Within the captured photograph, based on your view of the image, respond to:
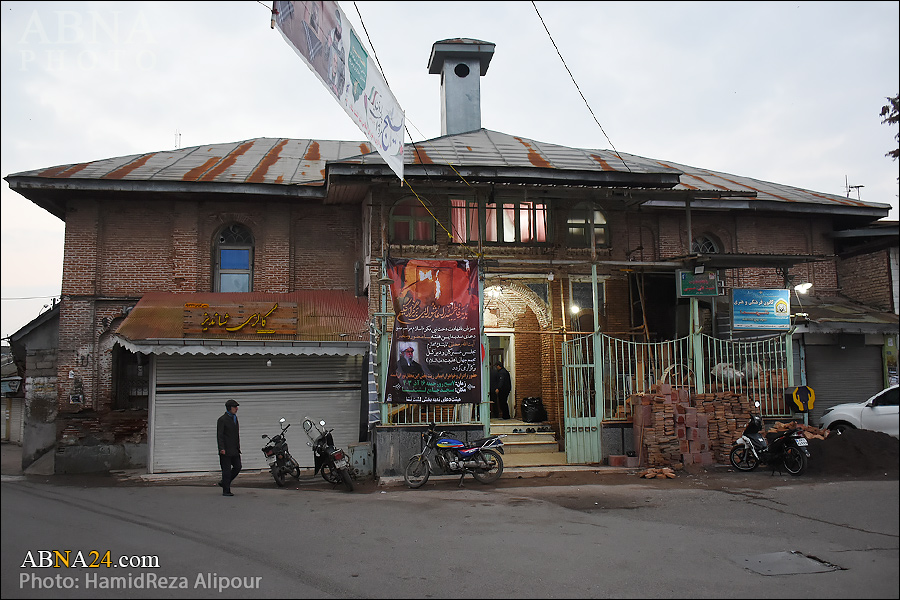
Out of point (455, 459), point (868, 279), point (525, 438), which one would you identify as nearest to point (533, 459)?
point (525, 438)

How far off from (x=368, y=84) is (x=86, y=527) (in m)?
5.01

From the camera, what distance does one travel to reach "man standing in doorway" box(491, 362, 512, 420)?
56.4 ft

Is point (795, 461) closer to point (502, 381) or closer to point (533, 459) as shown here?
point (533, 459)

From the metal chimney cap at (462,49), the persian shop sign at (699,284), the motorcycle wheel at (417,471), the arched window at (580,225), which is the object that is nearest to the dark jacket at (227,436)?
the motorcycle wheel at (417,471)

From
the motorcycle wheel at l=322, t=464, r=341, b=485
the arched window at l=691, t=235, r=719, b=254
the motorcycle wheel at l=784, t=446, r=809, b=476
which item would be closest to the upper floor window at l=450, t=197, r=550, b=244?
the arched window at l=691, t=235, r=719, b=254

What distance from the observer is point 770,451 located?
11852 mm

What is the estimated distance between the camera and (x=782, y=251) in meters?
18.0

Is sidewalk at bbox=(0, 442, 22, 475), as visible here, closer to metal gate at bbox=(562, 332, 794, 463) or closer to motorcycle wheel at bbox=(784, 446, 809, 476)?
metal gate at bbox=(562, 332, 794, 463)

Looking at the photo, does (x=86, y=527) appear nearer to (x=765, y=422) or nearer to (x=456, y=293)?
(x=456, y=293)

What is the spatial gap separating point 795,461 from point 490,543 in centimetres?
712

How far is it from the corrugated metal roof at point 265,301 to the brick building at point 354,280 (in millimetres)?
56

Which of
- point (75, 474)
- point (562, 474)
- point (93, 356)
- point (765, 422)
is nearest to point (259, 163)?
point (93, 356)

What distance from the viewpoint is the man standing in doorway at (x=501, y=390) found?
17.2 meters

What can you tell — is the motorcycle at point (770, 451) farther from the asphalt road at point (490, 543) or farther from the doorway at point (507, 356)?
the doorway at point (507, 356)
